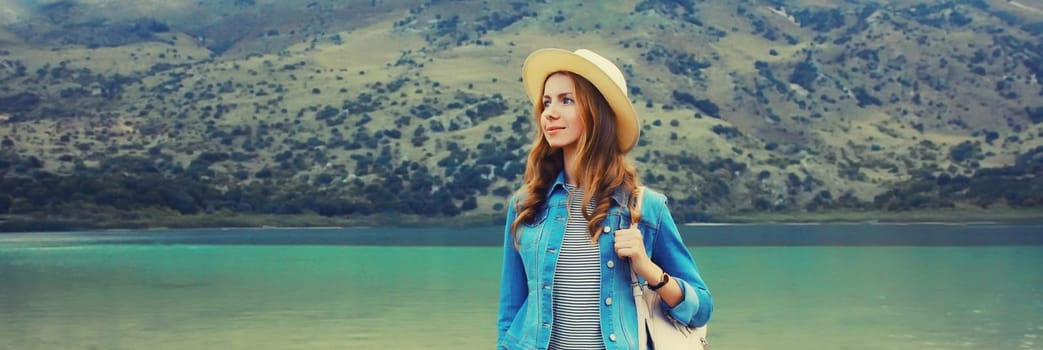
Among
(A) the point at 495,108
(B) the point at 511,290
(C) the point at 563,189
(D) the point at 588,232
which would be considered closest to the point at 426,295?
(B) the point at 511,290

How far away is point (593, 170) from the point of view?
3.45 meters

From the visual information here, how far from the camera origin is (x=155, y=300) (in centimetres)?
3050

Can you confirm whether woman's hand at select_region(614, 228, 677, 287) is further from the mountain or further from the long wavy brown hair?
the mountain

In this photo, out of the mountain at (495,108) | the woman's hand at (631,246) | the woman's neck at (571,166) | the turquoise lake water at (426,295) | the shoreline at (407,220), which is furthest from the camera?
the mountain at (495,108)

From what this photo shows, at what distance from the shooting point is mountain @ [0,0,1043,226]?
259 ft

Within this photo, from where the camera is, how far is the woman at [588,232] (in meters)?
3.37

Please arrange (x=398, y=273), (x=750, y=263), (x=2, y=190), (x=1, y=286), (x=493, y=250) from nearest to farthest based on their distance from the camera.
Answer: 1. (x=1, y=286)
2. (x=398, y=273)
3. (x=750, y=263)
4. (x=493, y=250)
5. (x=2, y=190)

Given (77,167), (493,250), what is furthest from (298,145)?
(493,250)

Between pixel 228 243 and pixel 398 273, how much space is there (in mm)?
28925

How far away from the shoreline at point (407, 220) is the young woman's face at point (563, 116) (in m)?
72.7

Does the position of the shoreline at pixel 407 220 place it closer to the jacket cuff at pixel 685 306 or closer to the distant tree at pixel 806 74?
the distant tree at pixel 806 74

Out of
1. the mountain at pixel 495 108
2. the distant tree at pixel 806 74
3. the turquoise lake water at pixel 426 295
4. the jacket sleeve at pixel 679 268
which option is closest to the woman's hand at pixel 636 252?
the jacket sleeve at pixel 679 268

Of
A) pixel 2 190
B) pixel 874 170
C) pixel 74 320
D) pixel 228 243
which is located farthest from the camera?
pixel 874 170

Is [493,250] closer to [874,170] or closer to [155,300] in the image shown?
[155,300]
